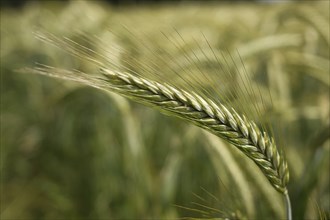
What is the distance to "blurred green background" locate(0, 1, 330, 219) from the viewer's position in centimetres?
93

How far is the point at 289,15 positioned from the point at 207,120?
1.49 metres

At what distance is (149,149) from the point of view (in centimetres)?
154

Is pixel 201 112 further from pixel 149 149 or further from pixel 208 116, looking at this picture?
pixel 149 149

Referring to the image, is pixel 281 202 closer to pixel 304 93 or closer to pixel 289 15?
pixel 304 93

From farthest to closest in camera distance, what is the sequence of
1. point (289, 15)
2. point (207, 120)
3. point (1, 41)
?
point (1, 41)
point (289, 15)
point (207, 120)

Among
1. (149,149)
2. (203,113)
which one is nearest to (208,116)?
(203,113)

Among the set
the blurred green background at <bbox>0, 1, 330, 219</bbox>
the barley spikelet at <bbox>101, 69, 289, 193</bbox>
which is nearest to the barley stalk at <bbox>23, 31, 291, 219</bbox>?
the barley spikelet at <bbox>101, 69, 289, 193</bbox>

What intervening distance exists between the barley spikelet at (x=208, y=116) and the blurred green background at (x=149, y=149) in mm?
229

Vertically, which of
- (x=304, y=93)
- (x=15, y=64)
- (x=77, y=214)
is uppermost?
(x=15, y=64)

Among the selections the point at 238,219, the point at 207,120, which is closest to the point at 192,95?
the point at 207,120

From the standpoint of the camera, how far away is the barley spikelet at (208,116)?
1.60 ft

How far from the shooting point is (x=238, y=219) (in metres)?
0.60

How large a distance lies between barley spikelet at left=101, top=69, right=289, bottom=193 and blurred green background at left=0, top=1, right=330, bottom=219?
229mm

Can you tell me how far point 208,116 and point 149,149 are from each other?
41.7 inches
